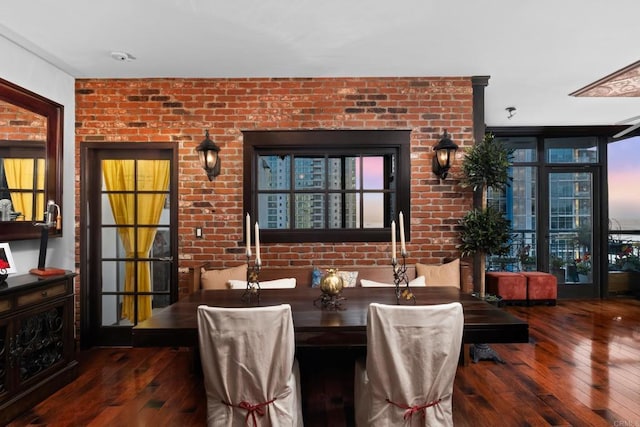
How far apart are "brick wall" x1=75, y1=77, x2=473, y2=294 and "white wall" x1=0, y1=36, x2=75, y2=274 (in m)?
0.13

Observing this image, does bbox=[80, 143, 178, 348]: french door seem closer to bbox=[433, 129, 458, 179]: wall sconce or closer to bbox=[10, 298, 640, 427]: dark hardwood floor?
bbox=[10, 298, 640, 427]: dark hardwood floor

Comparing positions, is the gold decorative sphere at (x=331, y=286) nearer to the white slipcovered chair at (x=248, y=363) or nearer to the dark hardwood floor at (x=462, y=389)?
the white slipcovered chair at (x=248, y=363)

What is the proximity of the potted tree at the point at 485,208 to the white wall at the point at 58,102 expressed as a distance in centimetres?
376

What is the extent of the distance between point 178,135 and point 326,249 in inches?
72.2

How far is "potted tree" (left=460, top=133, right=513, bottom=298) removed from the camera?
330 cm

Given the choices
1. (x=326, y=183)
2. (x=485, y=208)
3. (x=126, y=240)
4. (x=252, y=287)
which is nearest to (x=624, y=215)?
(x=485, y=208)

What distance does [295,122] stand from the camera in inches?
140

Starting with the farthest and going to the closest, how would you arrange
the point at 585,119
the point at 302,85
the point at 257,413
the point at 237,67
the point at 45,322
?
the point at 585,119 < the point at 302,85 < the point at 237,67 < the point at 45,322 < the point at 257,413

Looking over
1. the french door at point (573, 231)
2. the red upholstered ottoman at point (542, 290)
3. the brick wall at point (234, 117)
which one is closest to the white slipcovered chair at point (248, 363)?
the brick wall at point (234, 117)

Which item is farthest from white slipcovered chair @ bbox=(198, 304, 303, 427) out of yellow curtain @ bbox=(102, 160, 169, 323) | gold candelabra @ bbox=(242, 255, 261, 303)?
yellow curtain @ bbox=(102, 160, 169, 323)

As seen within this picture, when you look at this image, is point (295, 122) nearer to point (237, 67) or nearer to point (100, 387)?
point (237, 67)

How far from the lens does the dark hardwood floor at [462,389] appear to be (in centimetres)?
233

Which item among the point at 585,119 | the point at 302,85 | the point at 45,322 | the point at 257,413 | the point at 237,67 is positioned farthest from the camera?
the point at 585,119

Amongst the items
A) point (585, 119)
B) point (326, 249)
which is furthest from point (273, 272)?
point (585, 119)
